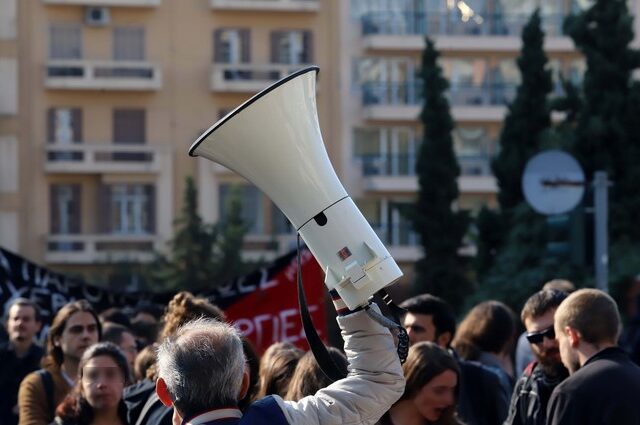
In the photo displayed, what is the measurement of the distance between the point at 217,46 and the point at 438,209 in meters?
10.3

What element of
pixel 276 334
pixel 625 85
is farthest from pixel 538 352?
pixel 625 85

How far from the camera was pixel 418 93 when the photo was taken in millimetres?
43500

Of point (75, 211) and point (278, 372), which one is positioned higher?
point (278, 372)

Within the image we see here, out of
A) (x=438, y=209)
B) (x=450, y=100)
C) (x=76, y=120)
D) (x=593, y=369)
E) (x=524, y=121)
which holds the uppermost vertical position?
(x=450, y=100)

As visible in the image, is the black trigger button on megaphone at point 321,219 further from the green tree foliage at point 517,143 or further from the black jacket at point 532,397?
the green tree foliage at point 517,143

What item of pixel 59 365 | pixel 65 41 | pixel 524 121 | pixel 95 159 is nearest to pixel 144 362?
pixel 59 365

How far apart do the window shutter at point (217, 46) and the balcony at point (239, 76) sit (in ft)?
1.77

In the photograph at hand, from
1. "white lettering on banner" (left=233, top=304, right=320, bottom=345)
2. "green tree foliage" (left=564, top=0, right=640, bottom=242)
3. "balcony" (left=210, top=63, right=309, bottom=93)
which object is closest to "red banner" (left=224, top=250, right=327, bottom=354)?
"white lettering on banner" (left=233, top=304, right=320, bottom=345)

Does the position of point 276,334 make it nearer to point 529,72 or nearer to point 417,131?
point 529,72

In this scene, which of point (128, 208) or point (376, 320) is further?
point (128, 208)

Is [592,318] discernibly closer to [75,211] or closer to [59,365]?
[59,365]

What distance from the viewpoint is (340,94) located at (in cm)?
4306

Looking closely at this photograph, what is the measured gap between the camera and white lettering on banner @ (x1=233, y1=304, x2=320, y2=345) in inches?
474

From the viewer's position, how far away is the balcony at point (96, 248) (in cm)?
4144
